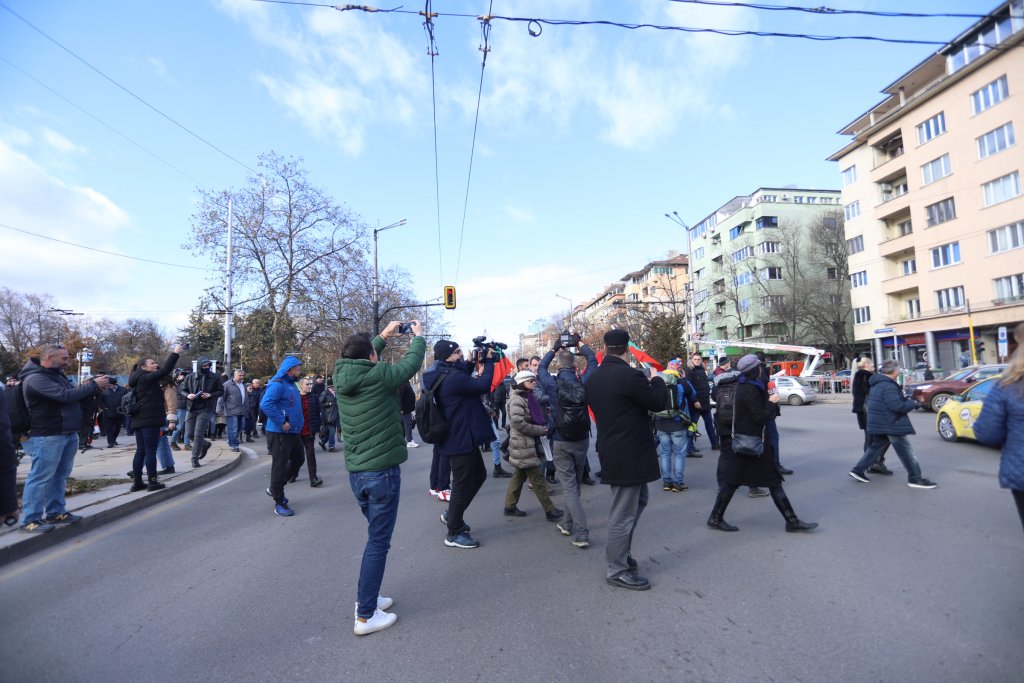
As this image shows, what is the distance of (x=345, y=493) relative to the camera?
7.74 metres

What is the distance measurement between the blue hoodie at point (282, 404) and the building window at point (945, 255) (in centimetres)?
3915

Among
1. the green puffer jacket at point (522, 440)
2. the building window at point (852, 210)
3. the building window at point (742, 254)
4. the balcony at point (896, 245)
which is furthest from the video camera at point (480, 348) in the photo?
the building window at point (742, 254)

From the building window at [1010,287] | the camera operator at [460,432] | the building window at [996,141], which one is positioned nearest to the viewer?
the camera operator at [460,432]

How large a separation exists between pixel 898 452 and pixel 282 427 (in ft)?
26.0

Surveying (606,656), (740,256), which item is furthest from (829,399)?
(740,256)

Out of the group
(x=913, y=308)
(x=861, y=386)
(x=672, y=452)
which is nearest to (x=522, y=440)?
(x=672, y=452)

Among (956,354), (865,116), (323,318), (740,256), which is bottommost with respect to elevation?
(956,354)

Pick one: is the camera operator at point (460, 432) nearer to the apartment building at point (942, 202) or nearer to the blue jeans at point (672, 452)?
the blue jeans at point (672, 452)

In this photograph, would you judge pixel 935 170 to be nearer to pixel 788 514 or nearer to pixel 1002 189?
pixel 1002 189

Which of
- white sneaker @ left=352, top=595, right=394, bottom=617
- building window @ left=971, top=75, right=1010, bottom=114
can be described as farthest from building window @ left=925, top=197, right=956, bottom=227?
white sneaker @ left=352, top=595, right=394, bottom=617

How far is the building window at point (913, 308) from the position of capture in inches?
1439

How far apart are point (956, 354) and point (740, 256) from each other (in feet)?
87.2

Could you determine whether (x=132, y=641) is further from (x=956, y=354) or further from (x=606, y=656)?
(x=956, y=354)

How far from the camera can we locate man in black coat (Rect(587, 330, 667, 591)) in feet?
13.2
